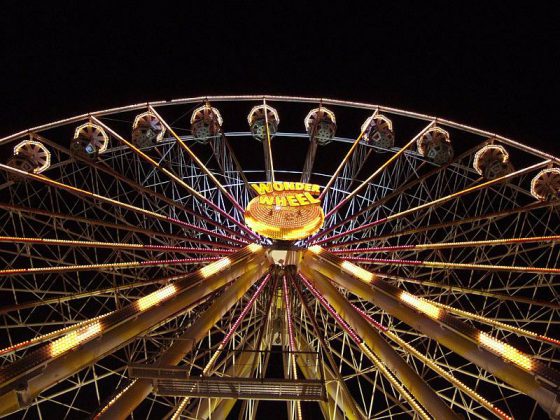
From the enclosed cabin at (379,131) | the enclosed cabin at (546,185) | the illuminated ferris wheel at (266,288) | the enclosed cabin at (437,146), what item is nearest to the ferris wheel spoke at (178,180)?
the illuminated ferris wheel at (266,288)

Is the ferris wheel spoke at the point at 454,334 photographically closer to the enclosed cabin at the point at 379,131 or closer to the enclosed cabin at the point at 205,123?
the enclosed cabin at the point at 379,131

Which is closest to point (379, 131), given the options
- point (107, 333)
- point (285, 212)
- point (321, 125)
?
point (321, 125)

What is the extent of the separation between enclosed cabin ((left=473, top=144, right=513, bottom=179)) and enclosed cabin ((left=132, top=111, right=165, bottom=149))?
10748mm

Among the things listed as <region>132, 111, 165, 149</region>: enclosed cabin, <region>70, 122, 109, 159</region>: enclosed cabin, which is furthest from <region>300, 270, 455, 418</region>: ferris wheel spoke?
<region>70, 122, 109, 159</region>: enclosed cabin

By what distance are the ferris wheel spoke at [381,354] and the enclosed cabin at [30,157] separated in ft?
29.2

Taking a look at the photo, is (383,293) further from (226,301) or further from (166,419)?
(166,419)

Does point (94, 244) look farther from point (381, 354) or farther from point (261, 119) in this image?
point (261, 119)

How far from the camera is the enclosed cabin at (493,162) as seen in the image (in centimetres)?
1905

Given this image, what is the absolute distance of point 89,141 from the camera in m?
18.7

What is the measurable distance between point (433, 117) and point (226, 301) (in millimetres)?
10451

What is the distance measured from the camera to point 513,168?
19250mm

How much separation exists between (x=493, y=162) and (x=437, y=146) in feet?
6.20

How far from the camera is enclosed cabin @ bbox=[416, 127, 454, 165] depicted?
778 inches

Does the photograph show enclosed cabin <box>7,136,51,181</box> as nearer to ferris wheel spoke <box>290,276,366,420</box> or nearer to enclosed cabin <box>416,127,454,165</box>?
ferris wheel spoke <box>290,276,366,420</box>
